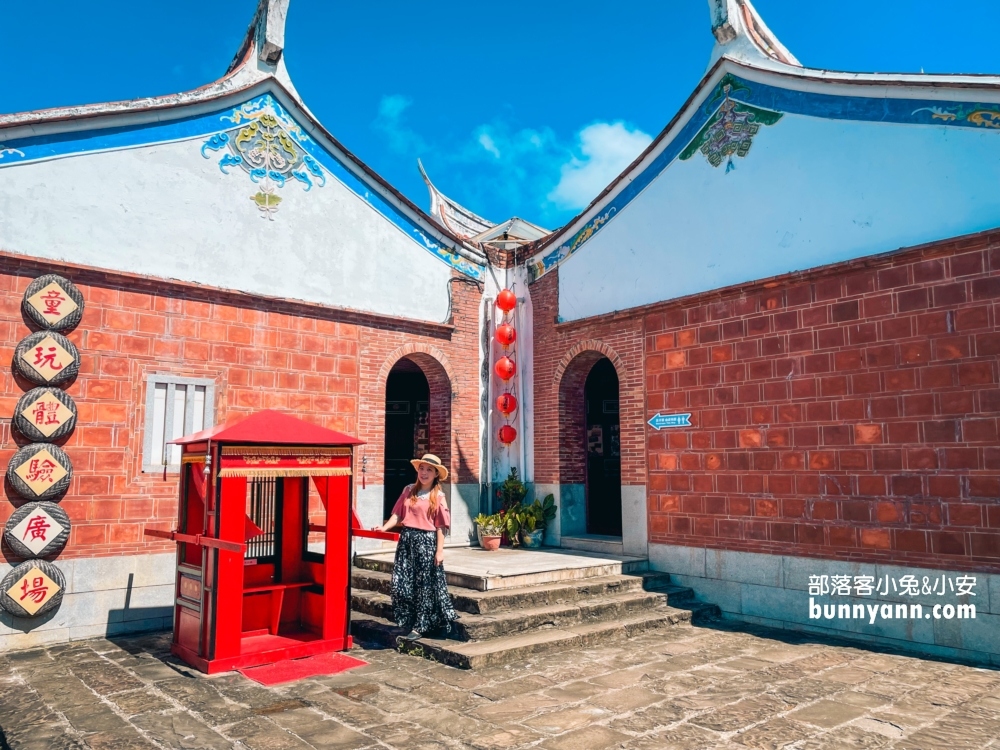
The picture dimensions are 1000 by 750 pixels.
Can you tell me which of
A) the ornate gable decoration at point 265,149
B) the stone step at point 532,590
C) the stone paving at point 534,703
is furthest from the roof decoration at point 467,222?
the stone paving at point 534,703

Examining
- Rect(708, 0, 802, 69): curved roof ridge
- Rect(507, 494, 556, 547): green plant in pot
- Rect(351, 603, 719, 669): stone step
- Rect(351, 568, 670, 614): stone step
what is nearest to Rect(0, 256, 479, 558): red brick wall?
Rect(351, 568, 670, 614): stone step

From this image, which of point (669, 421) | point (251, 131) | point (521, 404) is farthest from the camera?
point (521, 404)

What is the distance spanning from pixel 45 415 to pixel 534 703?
5.07 metres

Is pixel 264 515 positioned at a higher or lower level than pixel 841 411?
lower

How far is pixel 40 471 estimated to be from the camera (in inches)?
264

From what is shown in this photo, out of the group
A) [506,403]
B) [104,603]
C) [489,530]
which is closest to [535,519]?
[489,530]

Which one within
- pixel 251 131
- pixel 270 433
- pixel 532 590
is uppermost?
pixel 251 131

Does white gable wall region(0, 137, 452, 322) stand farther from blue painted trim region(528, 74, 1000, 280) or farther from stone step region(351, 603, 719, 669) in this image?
stone step region(351, 603, 719, 669)

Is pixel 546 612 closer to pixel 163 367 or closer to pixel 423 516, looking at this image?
pixel 423 516

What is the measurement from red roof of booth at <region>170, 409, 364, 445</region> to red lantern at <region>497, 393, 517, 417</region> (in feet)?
13.3

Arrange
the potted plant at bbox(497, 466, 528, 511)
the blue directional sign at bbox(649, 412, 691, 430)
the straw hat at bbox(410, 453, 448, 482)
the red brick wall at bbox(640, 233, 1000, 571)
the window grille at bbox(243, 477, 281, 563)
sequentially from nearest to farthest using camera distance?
1. the red brick wall at bbox(640, 233, 1000, 571)
2. the straw hat at bbox(410, 453, 448, 482)
3. the window grille at bbox(243, 477, 281, 563)
4. the blue directional sign at bbox(649, 412, 691, 430)
5. the potted plant at bbox(497, 466, 528, 511)

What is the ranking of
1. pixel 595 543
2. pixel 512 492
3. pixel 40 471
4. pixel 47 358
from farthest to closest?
pixel 512 492
pixel 595 543
pixel 47 358
pixel 40 471

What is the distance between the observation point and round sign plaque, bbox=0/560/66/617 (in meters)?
6.45

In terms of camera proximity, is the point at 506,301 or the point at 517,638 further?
the point at 506,301
